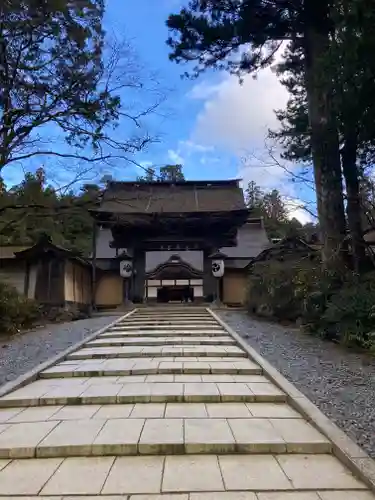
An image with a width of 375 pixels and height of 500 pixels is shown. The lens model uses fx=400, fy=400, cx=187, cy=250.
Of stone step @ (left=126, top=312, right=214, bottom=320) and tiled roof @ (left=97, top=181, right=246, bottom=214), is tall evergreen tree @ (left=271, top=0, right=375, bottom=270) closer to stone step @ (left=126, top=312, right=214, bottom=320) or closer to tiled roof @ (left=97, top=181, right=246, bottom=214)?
stone step @ (left=126, top=312, right=214, bottom=320)

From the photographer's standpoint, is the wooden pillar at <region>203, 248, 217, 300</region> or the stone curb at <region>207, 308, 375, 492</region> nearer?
the stone curb at <region>207, 308, 375, 492</region>

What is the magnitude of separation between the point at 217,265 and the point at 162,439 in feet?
43.3

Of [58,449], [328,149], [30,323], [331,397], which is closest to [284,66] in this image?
[328,149]

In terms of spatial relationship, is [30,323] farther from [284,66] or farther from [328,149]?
[284,66]

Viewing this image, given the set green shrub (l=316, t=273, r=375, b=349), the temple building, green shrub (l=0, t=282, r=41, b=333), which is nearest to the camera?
green shrub (l=316, t=273, r=375, b=349)

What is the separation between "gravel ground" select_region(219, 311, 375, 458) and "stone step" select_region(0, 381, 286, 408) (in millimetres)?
542

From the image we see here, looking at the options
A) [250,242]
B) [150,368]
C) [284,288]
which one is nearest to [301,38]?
[284,288]

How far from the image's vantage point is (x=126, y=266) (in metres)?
16.2

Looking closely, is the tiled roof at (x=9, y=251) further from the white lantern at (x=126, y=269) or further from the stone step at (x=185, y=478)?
the stone step at (x=185, y=478)

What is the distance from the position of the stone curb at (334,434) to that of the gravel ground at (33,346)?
11.6 feet

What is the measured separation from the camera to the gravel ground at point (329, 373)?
361 cm

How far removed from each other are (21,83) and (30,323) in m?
6.82

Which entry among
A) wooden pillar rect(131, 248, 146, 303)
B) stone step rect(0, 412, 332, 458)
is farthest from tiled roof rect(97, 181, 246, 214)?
stone step rect(0, 412, 332, 458)

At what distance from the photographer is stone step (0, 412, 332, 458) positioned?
10.0ft
